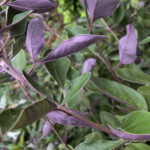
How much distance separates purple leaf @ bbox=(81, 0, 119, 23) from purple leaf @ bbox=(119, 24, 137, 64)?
0.14 metres

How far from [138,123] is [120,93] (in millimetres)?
147

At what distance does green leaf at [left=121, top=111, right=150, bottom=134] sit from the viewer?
47cm

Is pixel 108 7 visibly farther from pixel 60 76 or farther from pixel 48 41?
pixel 48 41

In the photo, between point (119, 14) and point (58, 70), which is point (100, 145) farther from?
point (119, 14)

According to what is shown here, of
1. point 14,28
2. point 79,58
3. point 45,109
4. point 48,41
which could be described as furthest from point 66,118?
point 48,41

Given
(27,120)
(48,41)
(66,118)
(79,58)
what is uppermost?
(27,120)

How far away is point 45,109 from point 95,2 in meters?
0.25

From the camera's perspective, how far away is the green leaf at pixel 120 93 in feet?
2.03

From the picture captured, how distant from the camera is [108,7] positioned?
1.65 feet

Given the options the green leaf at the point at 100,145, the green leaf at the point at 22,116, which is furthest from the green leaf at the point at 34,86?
the green leaf at the point at 100,145

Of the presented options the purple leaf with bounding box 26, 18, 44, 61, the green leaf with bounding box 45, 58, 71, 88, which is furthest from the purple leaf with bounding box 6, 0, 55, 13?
the green leaf with bounding box 45, 58, 71, 88

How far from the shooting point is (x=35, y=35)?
0.52 metres

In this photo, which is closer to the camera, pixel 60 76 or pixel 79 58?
pixel 60 76

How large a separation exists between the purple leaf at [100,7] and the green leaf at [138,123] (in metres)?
0.24
